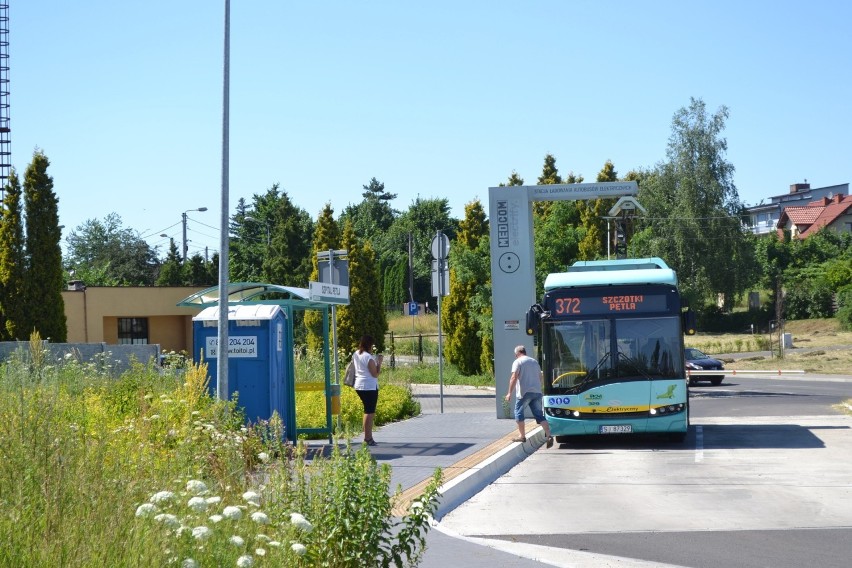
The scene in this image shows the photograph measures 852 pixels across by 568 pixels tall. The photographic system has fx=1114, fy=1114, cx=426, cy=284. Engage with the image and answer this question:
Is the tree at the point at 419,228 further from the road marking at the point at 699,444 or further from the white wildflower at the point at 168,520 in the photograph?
the white wildflower at the point at 168,520

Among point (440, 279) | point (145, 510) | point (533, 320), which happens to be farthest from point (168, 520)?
point (440, 279)

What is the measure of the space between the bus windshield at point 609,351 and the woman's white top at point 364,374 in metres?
3.45

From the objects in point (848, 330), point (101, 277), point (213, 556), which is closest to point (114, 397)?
point (213, 556)

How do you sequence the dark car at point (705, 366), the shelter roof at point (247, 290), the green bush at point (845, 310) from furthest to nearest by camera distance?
the green bush at point (845, 310) → the dark car at point (705, 366) → the shelter roof at point (247, 290)

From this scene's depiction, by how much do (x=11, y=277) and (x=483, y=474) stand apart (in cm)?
2679

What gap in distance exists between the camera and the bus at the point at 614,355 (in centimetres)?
1866

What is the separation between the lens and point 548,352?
1928 centimetres

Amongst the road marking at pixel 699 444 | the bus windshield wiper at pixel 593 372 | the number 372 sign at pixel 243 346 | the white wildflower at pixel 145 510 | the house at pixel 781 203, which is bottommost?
the road marking at pixel 699 444

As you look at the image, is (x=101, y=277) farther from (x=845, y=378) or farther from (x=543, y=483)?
(x=543, y=483)

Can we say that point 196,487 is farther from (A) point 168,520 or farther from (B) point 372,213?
(B) point 372,213

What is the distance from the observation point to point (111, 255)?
121 m

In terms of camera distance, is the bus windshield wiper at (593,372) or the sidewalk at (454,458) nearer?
the sidewalk at (454,458)

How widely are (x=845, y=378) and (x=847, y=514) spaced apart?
35593mm

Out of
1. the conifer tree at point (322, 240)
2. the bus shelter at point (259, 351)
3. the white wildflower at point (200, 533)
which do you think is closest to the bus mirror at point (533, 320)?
the bus shelter at point (259, 351)
